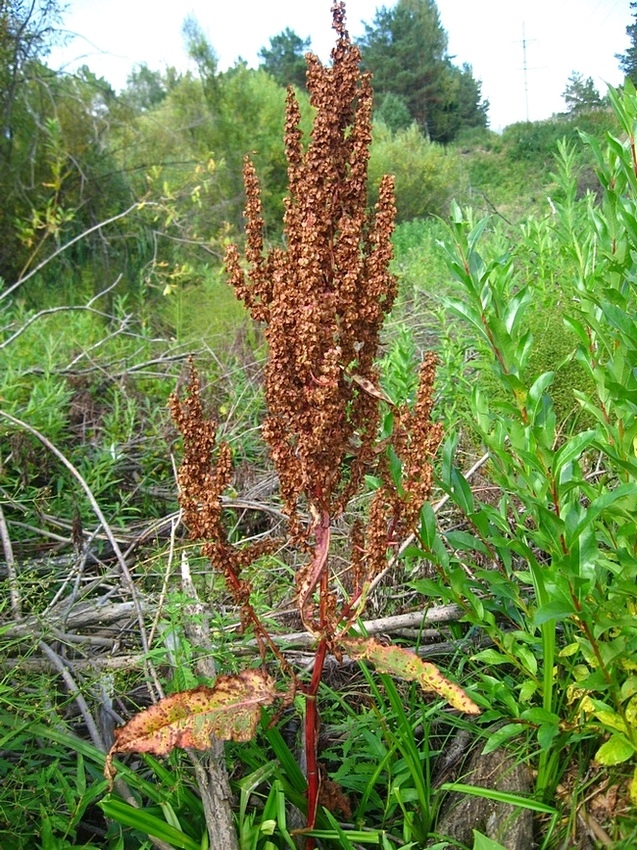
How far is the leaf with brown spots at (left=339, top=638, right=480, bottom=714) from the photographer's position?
1322 millimetres

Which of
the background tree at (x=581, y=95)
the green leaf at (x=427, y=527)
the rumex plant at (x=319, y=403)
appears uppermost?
the background tree at (x=581, y=95)

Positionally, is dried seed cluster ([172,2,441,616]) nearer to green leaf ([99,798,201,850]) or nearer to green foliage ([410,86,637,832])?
green foliage ([410,86,637,832])

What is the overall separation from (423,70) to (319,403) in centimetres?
3349

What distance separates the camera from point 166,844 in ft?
5.05

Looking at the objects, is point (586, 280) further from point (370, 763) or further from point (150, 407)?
point (150, 407)

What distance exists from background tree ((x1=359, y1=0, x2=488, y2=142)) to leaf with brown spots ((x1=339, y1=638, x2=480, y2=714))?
3210cm

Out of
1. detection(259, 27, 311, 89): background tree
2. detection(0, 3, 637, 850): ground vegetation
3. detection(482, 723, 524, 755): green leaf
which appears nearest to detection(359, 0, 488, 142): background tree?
detection(259, 27, 311, 89): background tree

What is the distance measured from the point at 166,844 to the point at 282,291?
Answer: 1.25 meters

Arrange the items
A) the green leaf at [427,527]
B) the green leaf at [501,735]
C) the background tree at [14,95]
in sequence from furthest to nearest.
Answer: the background tree at [14,95] < the green leaf at [427,527] < the green leaf at [501,735]

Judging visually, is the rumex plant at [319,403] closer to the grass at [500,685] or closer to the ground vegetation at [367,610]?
the ground vegetation at [367,610]

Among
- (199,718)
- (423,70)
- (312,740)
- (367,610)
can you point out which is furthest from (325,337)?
(423,70)

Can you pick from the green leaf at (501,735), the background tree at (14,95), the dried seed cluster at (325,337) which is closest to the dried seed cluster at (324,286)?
the dried seed cluster at (325,337)

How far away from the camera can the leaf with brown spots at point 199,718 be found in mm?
1335

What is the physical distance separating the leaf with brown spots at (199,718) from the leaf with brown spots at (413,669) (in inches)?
9.0
